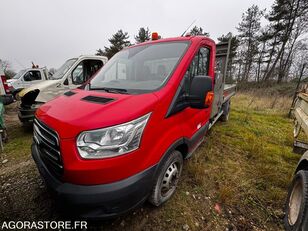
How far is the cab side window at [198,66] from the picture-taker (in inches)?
82.6

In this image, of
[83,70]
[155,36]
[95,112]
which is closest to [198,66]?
[155,36]

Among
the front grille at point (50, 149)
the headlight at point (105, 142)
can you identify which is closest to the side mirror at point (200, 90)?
the headlight at point (105, 142)

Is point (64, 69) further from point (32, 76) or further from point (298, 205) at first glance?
point (32, 76)

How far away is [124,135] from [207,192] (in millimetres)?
1900

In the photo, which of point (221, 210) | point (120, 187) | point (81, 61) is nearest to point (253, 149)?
point (221, 210)

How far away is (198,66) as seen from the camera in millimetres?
2449

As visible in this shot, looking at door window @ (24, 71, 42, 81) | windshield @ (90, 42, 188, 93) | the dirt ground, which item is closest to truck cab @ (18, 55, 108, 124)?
the dirt ground

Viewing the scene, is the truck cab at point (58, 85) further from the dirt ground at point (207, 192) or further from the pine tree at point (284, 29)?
the pine tree at point (284, 29)

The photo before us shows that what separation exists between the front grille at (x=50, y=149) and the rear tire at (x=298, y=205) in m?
2.49

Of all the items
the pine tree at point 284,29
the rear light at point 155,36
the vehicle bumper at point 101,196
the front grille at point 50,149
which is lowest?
the vehicle bumper at point 101,196

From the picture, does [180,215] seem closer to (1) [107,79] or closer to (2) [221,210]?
(2) [221,210]

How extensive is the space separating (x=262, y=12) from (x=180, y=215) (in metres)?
27.9

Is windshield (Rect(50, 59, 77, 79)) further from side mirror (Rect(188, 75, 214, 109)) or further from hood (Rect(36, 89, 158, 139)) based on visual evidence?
side mirror (Rect(188, 75, 214, 109))

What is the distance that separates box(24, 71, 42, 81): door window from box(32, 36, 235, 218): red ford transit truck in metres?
10.0
